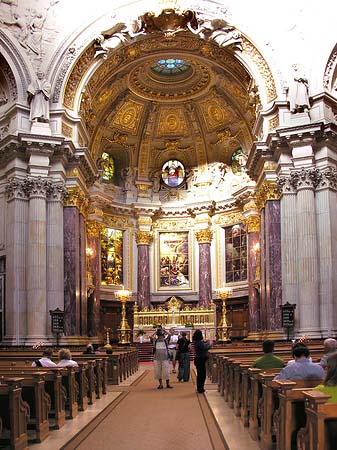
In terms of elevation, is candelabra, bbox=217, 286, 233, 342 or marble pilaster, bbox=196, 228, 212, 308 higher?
marble pilaster, bbox=196, 228, 212, 308

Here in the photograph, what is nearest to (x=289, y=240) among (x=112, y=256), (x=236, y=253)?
(x=236, y=253)

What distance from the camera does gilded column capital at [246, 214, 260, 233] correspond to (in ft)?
109

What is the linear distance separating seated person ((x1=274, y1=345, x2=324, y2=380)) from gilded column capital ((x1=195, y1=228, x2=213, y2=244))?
2866 centimetres

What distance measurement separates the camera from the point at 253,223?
33.4 meters

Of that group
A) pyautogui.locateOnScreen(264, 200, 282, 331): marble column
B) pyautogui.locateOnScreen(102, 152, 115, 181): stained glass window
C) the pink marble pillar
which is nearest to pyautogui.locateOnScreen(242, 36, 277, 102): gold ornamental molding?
pyautogui.locateOnScreen(264, 200, 282, 331): marble column

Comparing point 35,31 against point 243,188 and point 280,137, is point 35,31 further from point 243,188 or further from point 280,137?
point 243,188

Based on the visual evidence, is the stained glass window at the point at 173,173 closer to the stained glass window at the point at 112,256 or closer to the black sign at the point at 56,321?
the stained glass window at the point at 112,256

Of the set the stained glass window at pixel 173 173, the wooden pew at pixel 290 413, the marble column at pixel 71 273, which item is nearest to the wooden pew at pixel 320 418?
the wooden pew at pixel 290 413

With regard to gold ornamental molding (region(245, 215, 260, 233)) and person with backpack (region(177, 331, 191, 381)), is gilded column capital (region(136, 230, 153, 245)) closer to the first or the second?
gold ornamental molding (region(245, 215, 260, 233))

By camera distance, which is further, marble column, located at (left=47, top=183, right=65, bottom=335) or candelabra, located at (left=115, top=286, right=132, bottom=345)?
candelabra, located at (left=115, top=286, right=132, bottom=345)

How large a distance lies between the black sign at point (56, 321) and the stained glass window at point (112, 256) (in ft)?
35.9

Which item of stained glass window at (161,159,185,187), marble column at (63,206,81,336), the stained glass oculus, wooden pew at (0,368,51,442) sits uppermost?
the stained glass oculus

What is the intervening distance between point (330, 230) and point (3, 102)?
47.9 ft

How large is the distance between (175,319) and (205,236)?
5201 mm
